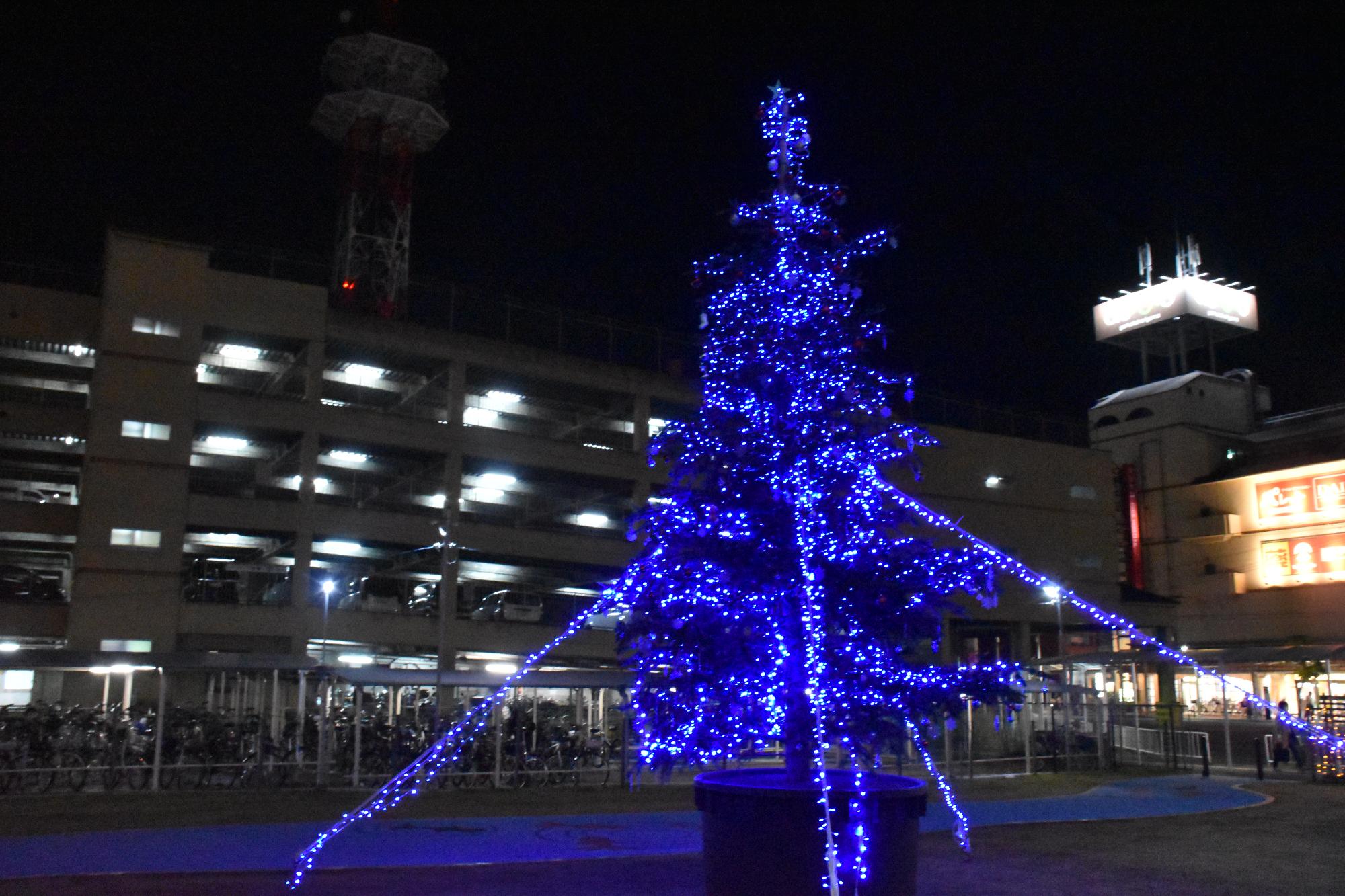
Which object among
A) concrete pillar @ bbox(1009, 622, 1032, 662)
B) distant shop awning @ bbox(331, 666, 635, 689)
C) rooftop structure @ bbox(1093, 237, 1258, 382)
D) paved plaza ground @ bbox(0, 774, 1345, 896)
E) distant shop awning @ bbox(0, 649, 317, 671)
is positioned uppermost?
rooftop structure @ bbox(1093, 237, 1258, 382)

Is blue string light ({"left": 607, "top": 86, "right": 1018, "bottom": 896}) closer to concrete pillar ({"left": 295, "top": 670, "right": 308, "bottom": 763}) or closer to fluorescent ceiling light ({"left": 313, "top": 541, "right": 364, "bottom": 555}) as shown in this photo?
concrete pillar ({"left": 295, "top": 670, "right": 308, "bottom": 763})

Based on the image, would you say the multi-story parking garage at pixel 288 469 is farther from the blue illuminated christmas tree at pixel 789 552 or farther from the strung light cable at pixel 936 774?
the blue illuminated christmas tree at pixel 789 552

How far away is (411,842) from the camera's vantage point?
13.4 meters

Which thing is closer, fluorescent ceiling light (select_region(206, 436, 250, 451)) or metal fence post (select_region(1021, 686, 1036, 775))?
metal fence post (select_region(1021, 686, 1036, 775))

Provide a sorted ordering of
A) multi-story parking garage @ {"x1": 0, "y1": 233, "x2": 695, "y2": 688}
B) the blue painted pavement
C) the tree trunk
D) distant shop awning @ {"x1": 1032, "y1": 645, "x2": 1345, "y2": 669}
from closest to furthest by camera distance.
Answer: the tree trunk < the blue painted pavement < distant shop awning @ {"x1": 1032, "y1": 645, "x2": 1345, "y2": 669} < multi-story parking garage @ {"x1": 0, "y1": 233, "x2": 695, "y2": 688}

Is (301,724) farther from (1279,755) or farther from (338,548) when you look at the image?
(1279,755)

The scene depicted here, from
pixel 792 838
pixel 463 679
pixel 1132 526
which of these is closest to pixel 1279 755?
pixel 463 679

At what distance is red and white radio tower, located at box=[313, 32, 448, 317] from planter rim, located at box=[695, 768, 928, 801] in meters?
39.7

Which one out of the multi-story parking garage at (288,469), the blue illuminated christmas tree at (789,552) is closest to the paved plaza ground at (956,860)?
the blue illuminated christmas tree at (789,552)

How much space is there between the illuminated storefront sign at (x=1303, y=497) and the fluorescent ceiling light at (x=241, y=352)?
151 ft

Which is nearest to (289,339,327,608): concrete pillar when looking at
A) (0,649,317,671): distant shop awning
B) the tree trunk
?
(0,649,317,671): distant shop awning

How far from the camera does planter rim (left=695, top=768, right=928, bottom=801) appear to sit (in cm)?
854

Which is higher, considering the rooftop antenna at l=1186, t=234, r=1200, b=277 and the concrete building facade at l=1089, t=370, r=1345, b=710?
the rooftop antenna at l=1186, t=234, r=1200, b=277

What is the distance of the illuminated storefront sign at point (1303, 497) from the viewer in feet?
169
